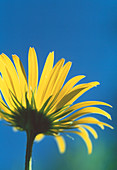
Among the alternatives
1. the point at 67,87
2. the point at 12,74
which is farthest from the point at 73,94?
the point at 12,74

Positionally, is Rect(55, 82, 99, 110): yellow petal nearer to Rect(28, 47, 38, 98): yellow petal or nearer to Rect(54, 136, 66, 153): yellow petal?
Rect(28, 47, 38, 98): yellow petal

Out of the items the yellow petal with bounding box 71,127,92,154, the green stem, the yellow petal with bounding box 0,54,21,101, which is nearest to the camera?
the green stem

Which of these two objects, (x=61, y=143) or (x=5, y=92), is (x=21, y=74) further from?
(x=61, y=143)

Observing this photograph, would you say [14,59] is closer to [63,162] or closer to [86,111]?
[86,111]

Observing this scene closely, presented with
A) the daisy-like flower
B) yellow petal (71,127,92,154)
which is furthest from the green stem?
yellow petal (71,127,92,154)

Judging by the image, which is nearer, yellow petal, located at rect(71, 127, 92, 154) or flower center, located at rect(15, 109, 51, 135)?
flower center, located at rect(15, 109, 51, 135)

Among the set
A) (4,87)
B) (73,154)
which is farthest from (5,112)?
(73,154)
